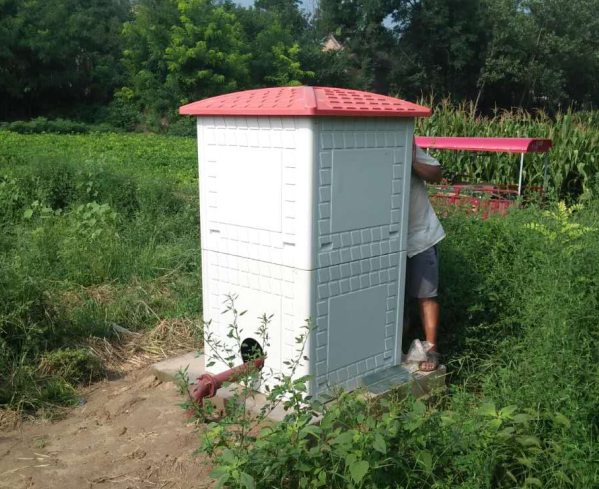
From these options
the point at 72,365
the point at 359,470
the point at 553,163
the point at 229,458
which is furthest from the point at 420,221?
the point at 553,163

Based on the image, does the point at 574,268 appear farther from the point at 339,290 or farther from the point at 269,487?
the point at 269,487

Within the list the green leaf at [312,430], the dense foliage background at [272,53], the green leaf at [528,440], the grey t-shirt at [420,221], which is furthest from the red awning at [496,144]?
the dense foliage background at [272,53]

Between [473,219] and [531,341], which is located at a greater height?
[473,219]

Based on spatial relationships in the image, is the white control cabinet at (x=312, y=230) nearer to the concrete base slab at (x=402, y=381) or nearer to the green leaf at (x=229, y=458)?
the concrete base slab at (x=402, y=381)

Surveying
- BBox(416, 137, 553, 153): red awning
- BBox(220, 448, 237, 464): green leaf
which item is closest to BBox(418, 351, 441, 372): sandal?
BBox(220, 448, 237, 464): green leaf

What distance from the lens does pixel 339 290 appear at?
3855 millimetres

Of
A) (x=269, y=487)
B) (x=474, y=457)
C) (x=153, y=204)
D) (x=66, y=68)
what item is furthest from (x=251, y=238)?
(x=66, y=68)

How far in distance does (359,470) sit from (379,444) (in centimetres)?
14

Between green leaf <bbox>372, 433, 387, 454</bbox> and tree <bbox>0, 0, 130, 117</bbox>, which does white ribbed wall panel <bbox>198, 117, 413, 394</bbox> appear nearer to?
green leaf <bbox>372, 433, 387, 454</bbox>

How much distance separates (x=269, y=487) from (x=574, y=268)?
2386mm

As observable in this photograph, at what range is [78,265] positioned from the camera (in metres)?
6.29

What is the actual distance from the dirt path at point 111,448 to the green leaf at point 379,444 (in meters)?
1.06

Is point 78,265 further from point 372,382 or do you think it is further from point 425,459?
point 425,459

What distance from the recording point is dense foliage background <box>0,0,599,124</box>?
35.4m
